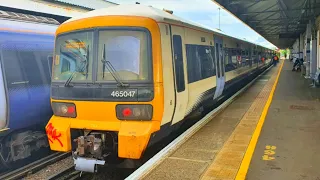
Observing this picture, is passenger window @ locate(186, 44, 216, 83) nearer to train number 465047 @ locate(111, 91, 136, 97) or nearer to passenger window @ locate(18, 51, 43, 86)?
train number 465047 @ locate(111, 91, 136, 97)

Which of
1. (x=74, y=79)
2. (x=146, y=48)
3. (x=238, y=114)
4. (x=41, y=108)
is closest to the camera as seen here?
(x=146, y=48)

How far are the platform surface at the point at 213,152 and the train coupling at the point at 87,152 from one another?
3.39 ft

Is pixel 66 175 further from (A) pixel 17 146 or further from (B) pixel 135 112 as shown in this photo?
(B) pixel 135 112

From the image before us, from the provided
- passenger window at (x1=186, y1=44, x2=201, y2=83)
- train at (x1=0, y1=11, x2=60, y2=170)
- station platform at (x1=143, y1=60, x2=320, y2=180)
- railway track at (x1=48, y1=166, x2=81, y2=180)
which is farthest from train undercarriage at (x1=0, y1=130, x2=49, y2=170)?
passenger window at (x1=186, y1=44, x2=201, y2=83)

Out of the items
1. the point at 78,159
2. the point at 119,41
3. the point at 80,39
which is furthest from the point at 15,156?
the point at 119,41

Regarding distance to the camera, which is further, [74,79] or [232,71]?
[232,71]

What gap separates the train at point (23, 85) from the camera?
6277 mm

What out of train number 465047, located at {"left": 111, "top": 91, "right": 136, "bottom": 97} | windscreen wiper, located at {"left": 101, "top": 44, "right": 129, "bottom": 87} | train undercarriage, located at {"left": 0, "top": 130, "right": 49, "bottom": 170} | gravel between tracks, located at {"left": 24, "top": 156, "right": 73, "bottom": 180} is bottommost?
gravel between tracks, located at {"left": 24, "top": 156, "right": 73, "bottom": 180}

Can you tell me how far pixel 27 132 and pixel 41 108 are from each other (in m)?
0.54

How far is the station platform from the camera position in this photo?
4598 mm

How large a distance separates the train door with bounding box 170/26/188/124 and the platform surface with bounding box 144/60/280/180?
570mm

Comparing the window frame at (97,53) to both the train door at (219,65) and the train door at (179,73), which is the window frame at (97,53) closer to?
the train door at (179,73)

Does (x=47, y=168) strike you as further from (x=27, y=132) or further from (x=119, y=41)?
(x=119, y=41)

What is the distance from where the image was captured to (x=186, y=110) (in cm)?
664
